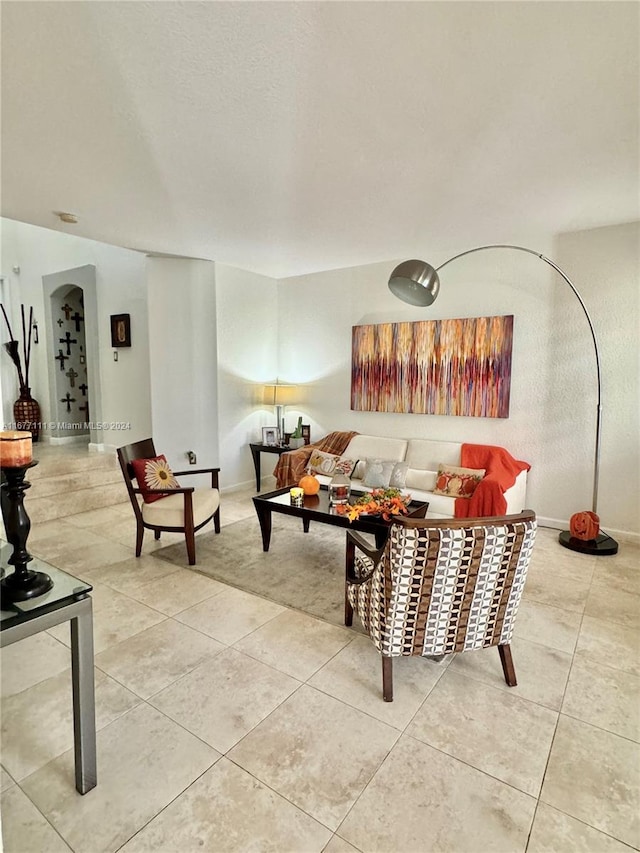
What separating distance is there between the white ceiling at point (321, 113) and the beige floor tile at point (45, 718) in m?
2.66

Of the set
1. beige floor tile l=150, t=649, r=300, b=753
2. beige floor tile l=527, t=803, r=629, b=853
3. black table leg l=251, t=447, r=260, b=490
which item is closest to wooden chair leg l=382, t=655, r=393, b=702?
beige floor tile l=150, t=649, r=300, b=753

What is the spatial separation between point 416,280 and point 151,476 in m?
2.41

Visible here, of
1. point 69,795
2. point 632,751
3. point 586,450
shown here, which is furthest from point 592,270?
point 69,795

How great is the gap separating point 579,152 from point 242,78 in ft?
6.18

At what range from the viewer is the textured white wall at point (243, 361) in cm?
515

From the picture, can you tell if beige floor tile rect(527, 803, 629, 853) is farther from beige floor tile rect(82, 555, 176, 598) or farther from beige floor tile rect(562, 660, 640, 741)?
beige floor tile rect(82, 555, 176, 598)

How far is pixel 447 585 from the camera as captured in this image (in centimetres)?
177

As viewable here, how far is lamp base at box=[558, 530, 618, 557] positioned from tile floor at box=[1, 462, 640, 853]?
2.80ft

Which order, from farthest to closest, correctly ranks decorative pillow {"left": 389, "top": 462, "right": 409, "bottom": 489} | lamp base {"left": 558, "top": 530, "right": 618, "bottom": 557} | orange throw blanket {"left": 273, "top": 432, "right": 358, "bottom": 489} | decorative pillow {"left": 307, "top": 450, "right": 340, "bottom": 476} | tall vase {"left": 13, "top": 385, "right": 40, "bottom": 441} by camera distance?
tall vase {"left": 13, "top": 385, "right": 40, "bottom": 441}
orange throw blanket {"left": 273, "top": 432, "right": 358, "bottom": 489}
decorative pillow {"left": 307, "top": 450, "right": 340, "bottom": 476}
decorative pillow {"left": 389, "top": 462, "right": 409, "bottom": 489}
lamp base {"left": 558, "top": 530, "right": 618, "bottom": 557}

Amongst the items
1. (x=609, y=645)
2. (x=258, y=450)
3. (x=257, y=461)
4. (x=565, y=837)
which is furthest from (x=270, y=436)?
(x=565, y=837)

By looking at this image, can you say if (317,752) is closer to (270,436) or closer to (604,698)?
(604,698)

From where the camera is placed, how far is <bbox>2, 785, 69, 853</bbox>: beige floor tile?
1298 millimetres

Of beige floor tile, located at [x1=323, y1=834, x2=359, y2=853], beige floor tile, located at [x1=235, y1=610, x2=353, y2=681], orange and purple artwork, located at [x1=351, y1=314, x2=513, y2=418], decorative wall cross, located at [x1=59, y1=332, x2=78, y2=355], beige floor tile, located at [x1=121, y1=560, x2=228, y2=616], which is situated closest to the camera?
beige floor tile, located at [x1=323, y1=834, x2=359, y2=853]

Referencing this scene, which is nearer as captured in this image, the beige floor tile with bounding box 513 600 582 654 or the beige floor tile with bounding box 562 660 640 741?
the beige floor tile with bounding box 562 660 640 741
